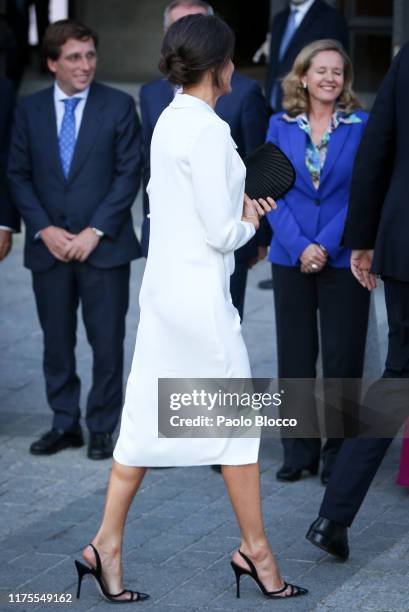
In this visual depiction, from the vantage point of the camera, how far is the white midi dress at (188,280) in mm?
4602

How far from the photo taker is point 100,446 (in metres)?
6.78

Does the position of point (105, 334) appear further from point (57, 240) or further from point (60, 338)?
point (57, 240)

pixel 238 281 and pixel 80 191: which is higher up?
pixel 80 191

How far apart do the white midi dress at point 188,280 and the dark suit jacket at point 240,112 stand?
1655mm

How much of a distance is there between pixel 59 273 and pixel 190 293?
2.17 meters

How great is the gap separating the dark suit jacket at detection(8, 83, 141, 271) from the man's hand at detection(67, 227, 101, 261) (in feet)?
0.16

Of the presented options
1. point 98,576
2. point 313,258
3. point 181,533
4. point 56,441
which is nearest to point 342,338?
point 313,258

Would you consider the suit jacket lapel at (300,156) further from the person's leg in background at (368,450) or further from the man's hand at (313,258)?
the person's leg in background at (368,450)

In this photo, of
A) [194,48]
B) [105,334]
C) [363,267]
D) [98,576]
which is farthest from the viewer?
[105,334]

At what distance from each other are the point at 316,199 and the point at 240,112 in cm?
54

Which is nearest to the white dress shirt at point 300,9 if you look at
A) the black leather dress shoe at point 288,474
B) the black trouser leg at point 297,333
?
the black trouser leg at point 297,333

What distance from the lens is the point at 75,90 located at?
22.0ft

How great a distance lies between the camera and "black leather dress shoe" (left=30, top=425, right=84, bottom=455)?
6809mm

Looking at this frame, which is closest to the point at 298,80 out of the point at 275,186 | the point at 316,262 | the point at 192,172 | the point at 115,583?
the point at 316,262
